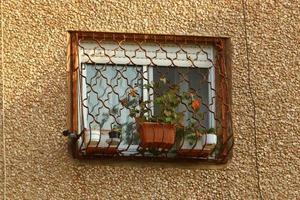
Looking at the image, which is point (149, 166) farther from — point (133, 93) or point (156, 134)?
point (133, 93)

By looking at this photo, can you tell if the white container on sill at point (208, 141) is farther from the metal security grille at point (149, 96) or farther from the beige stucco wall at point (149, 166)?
the beige stucco wall at point (149, 166)

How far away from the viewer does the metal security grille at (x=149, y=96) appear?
8.88 meters

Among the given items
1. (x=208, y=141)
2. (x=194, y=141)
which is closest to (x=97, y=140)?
(x=194, y=141)

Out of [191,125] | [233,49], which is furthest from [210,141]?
[233,49]

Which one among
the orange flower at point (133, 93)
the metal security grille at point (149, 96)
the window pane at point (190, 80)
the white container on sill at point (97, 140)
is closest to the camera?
the white container on sill at point (97, 140)

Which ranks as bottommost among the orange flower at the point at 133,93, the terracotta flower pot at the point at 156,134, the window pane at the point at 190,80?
the terracotta flower pot at the point at 156,134

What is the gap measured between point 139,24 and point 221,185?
160 centimetres

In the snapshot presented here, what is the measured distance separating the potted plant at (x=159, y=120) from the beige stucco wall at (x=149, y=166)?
0.31 metres

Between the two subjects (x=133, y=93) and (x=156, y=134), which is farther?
(x=133, y=93)

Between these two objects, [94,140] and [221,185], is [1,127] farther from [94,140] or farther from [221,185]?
[221,185]

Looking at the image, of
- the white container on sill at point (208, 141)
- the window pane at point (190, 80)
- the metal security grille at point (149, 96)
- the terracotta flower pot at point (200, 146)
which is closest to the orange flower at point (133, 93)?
the metal security grille at point (149, 96)

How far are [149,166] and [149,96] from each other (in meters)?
0.64

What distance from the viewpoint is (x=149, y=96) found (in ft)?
30.3

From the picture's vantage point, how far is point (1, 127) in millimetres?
8828
